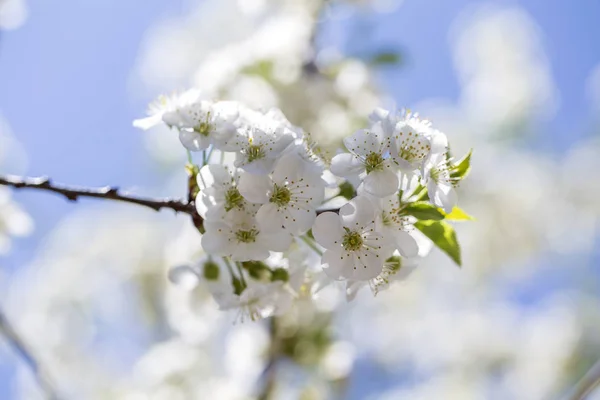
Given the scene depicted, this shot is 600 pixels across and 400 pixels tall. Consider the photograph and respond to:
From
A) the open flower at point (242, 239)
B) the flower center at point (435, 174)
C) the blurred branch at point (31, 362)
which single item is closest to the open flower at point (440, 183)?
the flower center at point (435, 174)

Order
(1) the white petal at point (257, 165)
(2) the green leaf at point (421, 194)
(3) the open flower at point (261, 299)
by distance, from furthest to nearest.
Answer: (3) the open flower at point (261, 299) → (2) the green leaf at point (421, 194) → (1) the white petal at point (257, 165)

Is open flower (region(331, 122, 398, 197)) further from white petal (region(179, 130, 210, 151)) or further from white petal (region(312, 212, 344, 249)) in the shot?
white petal (region(179, 130, 210, 151))

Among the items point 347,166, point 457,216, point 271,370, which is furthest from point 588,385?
point 271,370

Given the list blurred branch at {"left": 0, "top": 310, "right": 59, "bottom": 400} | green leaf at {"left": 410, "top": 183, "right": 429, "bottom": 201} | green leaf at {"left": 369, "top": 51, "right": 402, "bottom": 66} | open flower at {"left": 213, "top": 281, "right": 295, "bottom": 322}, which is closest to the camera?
green leaf at {"left": 410, "top": 183, "right": 429, "bottom": 201}

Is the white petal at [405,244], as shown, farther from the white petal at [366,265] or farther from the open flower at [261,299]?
the open flower at [261,299]

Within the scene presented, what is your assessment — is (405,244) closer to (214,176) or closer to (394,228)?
(394,228)

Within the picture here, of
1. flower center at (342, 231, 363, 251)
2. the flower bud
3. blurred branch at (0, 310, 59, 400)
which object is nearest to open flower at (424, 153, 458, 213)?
flower center at (342, 231, 363, 251)
